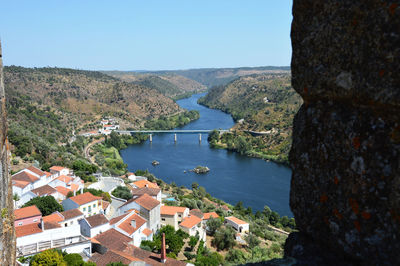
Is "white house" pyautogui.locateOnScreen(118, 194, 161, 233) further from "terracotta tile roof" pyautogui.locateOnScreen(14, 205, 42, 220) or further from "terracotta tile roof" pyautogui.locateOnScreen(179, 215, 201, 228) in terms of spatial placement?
"terracotta tile roof" pyautogui.locateOnScreen(14, 205, 42, 220)

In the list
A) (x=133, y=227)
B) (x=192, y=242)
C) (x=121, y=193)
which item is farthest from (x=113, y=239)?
(x=121, y=193)

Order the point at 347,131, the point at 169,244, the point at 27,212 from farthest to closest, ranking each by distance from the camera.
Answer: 1. the point at 169,244
2. the point at 27,212
3. the point at 347,131

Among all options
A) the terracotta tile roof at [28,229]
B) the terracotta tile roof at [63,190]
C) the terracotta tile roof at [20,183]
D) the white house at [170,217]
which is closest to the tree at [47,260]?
the terracotta tile roof at [28,229]

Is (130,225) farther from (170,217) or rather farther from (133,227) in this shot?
(170,217)

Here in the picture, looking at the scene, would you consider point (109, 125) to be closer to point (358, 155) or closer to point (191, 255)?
point (191, 255)

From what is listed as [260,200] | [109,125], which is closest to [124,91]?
[109,125]

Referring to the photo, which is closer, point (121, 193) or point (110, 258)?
point (110, 258)

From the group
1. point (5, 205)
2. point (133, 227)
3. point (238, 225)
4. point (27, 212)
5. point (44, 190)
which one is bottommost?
point (238, 225)
